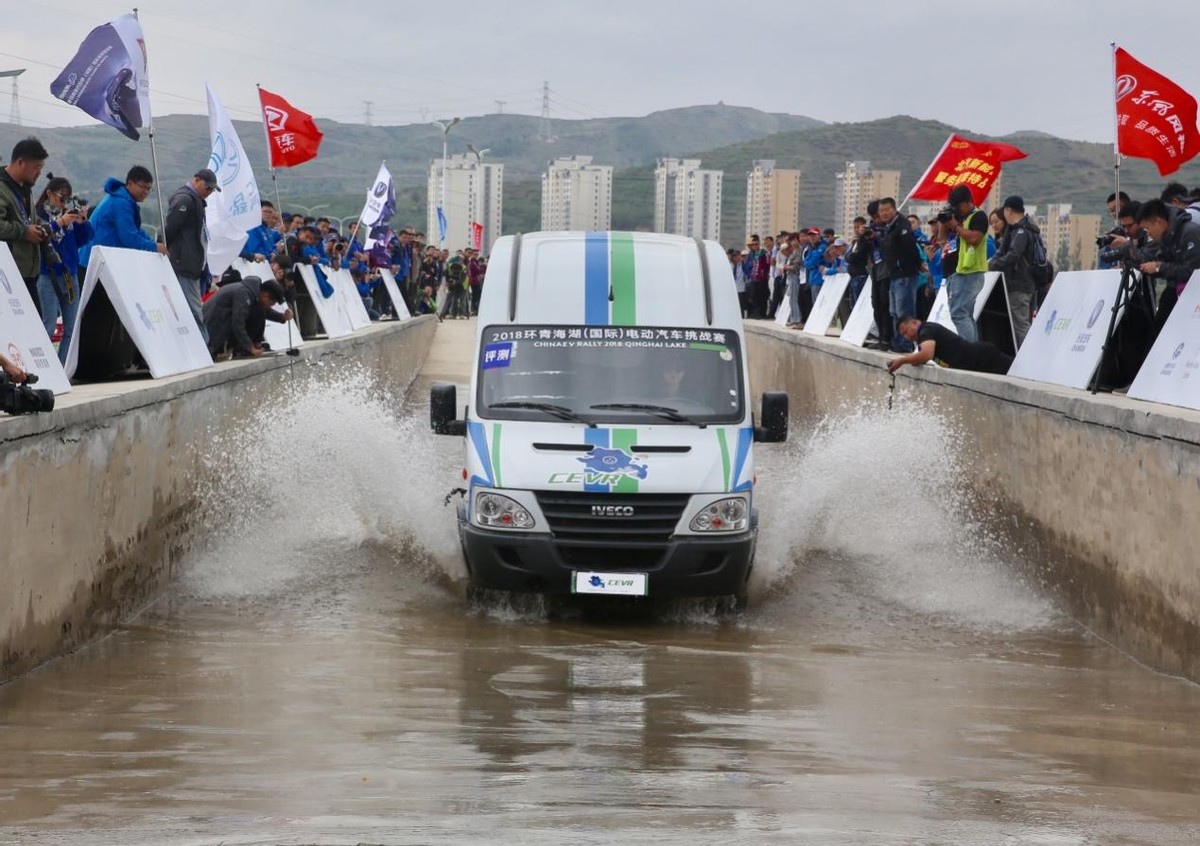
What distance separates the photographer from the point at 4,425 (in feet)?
25.5

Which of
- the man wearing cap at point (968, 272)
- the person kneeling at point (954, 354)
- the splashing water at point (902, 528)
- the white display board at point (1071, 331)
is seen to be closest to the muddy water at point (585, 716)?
the splashing water at point (902, 528)

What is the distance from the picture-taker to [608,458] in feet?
33.1

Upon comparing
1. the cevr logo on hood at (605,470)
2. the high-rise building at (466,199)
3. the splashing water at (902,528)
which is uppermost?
the high-rise building at (466,199)

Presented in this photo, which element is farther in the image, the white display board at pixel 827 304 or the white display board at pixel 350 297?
the white display board at pixel 350 297

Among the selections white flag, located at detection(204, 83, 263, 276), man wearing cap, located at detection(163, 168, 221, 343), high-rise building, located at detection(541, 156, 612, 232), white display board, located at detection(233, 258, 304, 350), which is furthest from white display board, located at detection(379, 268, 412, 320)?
high-rise building, located at detection(541, 156, 612, 232)

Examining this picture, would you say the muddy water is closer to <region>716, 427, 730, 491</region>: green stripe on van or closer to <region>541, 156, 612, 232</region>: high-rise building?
<region>716, 427, 730, 491</region>: green stripe on van

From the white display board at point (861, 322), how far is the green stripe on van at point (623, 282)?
1142 cm

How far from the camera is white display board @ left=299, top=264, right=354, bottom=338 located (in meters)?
24.0

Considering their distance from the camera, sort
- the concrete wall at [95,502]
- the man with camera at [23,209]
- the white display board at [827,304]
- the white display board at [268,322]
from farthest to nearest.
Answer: the white display board at [827,304] < the white display board at [268,322] < the man with camera at [23,209] < the concrete wall at [95,502]

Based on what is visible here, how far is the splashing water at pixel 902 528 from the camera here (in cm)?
1145

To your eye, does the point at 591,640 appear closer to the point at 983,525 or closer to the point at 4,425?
the point at 4,425

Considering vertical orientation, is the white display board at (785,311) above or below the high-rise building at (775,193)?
below

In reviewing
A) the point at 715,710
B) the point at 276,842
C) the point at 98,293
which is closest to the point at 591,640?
the point at 715,710

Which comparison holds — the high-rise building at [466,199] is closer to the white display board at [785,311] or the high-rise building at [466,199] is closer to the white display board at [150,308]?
the white display board at [785,311]
